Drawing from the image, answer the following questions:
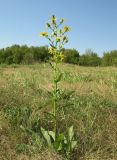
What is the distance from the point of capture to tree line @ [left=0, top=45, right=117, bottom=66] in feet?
104

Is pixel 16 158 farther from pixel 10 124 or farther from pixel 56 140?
pixel 10 124

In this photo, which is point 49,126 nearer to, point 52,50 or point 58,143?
point 58,143

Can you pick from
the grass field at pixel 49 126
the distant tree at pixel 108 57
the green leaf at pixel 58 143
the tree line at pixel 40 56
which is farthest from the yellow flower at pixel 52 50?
the distant tree at pixel 108 57

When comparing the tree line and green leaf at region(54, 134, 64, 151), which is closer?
green leaf at region(54, 134, 64, 151)

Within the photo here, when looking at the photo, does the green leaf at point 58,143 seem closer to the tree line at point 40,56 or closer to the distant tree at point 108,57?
the tree line at point 40,56

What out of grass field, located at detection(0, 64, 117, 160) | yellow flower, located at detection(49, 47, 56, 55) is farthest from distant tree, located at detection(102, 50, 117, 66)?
yellow flower, located at detection(49, 47, 56, 55)

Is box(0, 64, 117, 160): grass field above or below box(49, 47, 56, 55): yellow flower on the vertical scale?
below

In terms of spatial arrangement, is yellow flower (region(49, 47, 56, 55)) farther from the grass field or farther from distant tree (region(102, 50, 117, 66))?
distant tree (region(102, 50, 117, 66))

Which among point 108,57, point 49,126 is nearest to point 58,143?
point 49,126

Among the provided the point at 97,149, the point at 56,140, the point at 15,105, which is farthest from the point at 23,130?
the point at 15,105

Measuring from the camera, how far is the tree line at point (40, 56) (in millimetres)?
31703

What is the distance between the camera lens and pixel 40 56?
33.4 metres

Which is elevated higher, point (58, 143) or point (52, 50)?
point (52, 50)

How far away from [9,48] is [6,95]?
28.7m
